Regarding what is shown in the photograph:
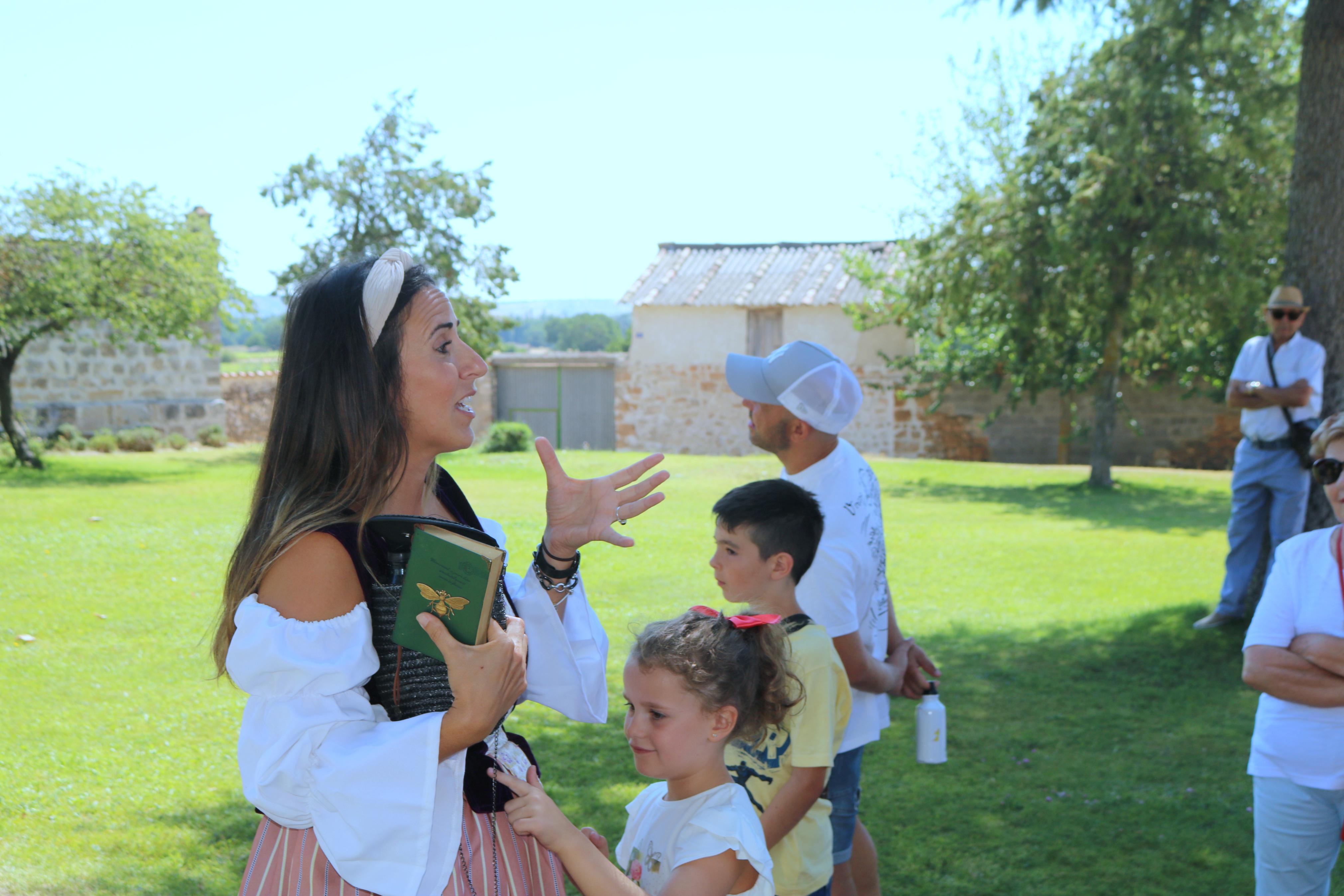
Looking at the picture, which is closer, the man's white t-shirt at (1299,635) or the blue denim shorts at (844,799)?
the man's white t-shirt at (1299,635)

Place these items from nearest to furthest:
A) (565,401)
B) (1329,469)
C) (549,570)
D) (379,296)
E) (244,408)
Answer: (379,296) → (549,570) → (1329,469) → (244,408) → (565,401)

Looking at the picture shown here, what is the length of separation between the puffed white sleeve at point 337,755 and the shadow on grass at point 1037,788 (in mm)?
2407

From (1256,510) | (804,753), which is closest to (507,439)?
(1256,510)

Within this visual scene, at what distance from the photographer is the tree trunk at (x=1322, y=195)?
230 inches

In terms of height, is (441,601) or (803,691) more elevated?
(441,601)

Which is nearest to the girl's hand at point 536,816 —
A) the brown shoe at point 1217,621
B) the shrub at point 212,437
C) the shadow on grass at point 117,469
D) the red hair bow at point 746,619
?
the red hair bow at point 746,619

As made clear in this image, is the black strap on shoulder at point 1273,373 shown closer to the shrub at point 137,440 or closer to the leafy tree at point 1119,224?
the leafy tree at point 1119,224

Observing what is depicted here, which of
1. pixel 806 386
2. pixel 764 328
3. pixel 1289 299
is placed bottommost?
pixel 806 386

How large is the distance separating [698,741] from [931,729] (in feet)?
4.81

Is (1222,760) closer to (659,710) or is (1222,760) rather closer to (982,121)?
(659,710)

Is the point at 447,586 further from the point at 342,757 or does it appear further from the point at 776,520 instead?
the point at 776,520

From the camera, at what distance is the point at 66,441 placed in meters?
18.6

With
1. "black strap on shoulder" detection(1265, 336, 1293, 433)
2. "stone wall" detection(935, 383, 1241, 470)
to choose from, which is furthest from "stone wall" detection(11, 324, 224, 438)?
"black strap on shoulder" detection(1265, 336, 1293, 433)

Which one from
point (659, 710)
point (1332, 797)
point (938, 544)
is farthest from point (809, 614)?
point (938, 544)
